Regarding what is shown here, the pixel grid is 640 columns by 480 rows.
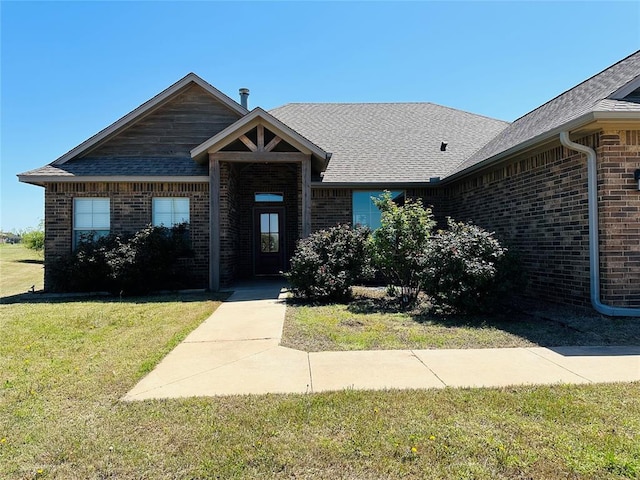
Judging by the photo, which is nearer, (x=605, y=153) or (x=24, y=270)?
(x=605, y=153)

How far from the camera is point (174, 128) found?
12078 mm

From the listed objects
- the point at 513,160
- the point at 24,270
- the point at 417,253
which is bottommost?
the point at 24,270

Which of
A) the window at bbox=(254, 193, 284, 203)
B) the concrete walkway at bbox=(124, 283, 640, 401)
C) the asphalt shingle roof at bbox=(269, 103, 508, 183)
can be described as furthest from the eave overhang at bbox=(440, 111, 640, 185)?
the window at bbox=(254, 193, 284, 203)

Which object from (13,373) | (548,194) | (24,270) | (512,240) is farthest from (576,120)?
(24,270)

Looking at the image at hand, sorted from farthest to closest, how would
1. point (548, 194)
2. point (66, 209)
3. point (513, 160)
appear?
1. point (66, 209)
2. point (513, 160)
3. point (548, 194)

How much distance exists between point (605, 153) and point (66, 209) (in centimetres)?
1239

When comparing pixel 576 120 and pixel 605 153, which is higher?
pixel 576 120

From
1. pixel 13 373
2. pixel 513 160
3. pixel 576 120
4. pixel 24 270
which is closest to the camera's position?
pixel 13 373

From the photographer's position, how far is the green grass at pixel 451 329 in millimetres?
5199

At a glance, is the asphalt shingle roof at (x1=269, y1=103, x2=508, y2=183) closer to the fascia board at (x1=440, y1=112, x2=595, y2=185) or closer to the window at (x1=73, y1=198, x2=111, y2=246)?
the fascia board at (x1=440, y1=112, x2=595, y2=185)

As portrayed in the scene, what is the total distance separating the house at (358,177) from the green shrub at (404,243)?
234cm

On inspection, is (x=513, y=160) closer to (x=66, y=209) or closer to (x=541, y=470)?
(x=541, y=470)

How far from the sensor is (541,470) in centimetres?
238

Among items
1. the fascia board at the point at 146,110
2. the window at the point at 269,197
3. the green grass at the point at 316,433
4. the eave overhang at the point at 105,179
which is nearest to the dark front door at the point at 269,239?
the window at the point at 269,197
